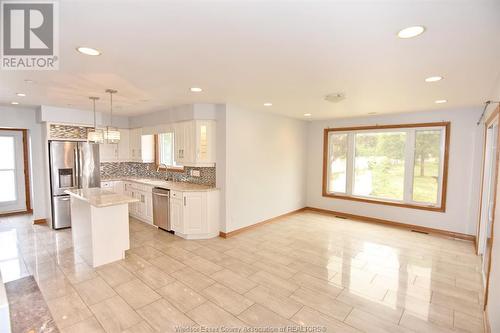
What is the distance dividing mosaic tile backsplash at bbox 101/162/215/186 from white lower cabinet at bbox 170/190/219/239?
1.54ft

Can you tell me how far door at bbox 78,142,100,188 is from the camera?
541cm

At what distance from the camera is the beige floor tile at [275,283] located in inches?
114

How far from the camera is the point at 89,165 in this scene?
5566mm

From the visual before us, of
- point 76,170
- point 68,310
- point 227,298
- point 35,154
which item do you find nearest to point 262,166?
point 227,298

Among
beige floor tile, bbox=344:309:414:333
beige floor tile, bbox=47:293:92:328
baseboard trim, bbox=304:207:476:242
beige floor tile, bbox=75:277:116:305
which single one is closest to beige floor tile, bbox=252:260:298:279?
beige floor tile, bbox=344:309:414:333

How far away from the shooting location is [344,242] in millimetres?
4477

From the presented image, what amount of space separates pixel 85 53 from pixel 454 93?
185 inches

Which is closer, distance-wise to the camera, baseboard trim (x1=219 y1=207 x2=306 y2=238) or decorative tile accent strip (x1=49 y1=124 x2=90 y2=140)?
baseboard trim (x1=219 y1=207 x2=306 y2=238)

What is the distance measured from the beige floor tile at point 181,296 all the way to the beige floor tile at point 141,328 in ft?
1.15

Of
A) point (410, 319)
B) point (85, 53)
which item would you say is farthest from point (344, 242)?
point (85, 53)

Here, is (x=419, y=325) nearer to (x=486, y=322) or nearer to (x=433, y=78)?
(x=486, y=322)

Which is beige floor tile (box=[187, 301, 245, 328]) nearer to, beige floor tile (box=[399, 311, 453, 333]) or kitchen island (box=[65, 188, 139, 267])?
beige floor tile (box=[399, 311, 453, 333])

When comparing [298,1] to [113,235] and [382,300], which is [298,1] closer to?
[382,300]

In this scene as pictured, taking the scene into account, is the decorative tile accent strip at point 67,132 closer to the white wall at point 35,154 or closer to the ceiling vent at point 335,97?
the white wall at point 35,154
